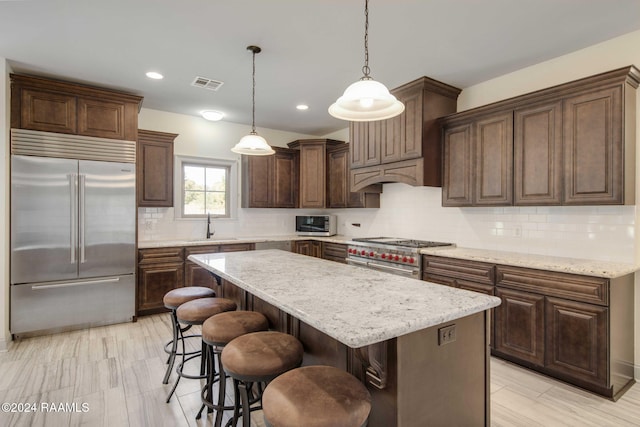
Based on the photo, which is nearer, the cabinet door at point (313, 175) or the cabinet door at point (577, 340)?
the cabinet door at point (577, 340)

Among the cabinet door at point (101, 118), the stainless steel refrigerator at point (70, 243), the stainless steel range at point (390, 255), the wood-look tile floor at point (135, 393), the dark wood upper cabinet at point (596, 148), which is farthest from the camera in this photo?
the cabinet door at point (101, 118)

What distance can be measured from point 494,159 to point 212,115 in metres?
3.68

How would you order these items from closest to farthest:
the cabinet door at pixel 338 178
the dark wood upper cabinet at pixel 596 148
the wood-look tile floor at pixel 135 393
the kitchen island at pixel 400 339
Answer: the kitchen island at pixel 400 339 < the wood-look tile floor at pixel 135 393 < the dark wood upper cabinet at pixel 596 148 < the cabinet door at pixel 338 178

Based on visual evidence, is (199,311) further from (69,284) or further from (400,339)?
(69,284)

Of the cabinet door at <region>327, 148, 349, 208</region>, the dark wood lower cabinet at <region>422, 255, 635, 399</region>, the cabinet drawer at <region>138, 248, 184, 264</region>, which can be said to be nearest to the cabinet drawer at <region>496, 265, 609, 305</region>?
the dark wood lower cabinet at <region>422, 255, 635, 399</region>

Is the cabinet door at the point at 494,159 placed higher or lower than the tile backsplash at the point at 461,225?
higher

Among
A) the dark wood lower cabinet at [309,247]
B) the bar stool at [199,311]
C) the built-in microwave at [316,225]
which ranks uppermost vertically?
the built-in microwave at [316,225]

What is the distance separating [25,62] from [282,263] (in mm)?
3206

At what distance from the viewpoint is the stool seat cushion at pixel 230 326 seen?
1.87 meters

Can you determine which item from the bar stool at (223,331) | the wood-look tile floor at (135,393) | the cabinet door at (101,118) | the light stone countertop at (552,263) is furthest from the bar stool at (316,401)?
the cabinet door at (101,118)

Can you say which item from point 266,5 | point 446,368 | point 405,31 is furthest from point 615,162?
point 266,5

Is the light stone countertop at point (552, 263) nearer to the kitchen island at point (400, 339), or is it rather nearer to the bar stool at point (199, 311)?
the kitchen island at point (400, 339)

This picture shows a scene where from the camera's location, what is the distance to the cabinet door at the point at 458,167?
3.47 metres

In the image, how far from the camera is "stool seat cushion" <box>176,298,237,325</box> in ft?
7.43
